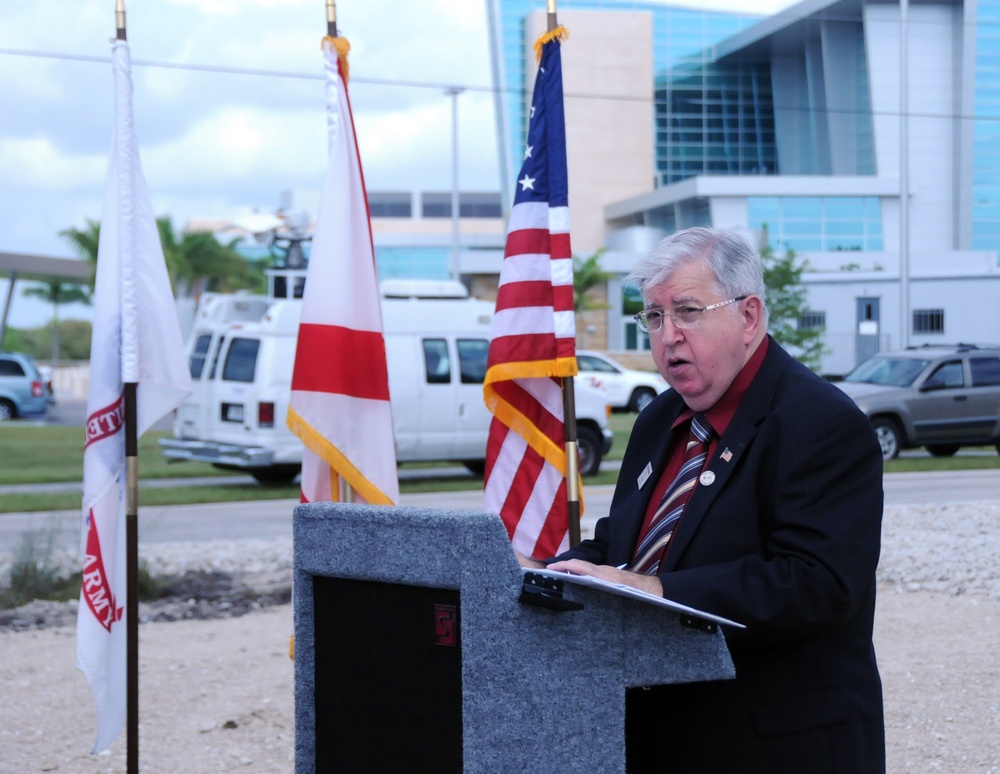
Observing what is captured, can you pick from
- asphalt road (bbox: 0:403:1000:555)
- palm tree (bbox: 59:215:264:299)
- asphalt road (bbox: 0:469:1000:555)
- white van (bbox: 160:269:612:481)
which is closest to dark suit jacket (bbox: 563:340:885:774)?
asphalt road (bbox: 0:403:1000:555)

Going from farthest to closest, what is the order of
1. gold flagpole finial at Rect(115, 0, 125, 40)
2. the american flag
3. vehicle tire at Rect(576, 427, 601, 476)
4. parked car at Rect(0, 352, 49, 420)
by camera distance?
parked car at Rect(0, 352, 49, 420)
vehicle tire at Rect(576, 427, 601, 476)
the american flag
gold flagpole finial at Rect(115, 0, 125, 40)

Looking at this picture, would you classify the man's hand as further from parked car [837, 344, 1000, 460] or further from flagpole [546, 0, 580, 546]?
parked car [837, 344, 1000, 460]

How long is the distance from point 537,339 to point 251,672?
2421 millimetres

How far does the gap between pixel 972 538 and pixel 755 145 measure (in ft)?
235

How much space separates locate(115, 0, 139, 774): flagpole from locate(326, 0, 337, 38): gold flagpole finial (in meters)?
0.93

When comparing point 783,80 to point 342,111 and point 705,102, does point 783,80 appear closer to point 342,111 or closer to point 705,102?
point 705,102

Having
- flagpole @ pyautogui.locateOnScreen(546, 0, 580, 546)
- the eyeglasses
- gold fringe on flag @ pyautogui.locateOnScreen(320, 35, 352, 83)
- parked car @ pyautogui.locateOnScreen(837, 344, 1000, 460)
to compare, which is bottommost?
parked car @ pyautogui.locateOnScreen(837, 344, 1000, 460)

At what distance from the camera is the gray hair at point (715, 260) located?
8.69ft

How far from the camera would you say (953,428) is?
19844 millimetres

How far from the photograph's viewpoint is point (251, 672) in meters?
6.59

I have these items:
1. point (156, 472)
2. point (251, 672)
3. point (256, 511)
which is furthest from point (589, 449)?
point (251, 672)

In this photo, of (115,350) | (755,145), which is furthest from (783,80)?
(115,350)

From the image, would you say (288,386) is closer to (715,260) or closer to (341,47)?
(341,47)

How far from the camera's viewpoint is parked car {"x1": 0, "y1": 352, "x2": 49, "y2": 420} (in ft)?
109
